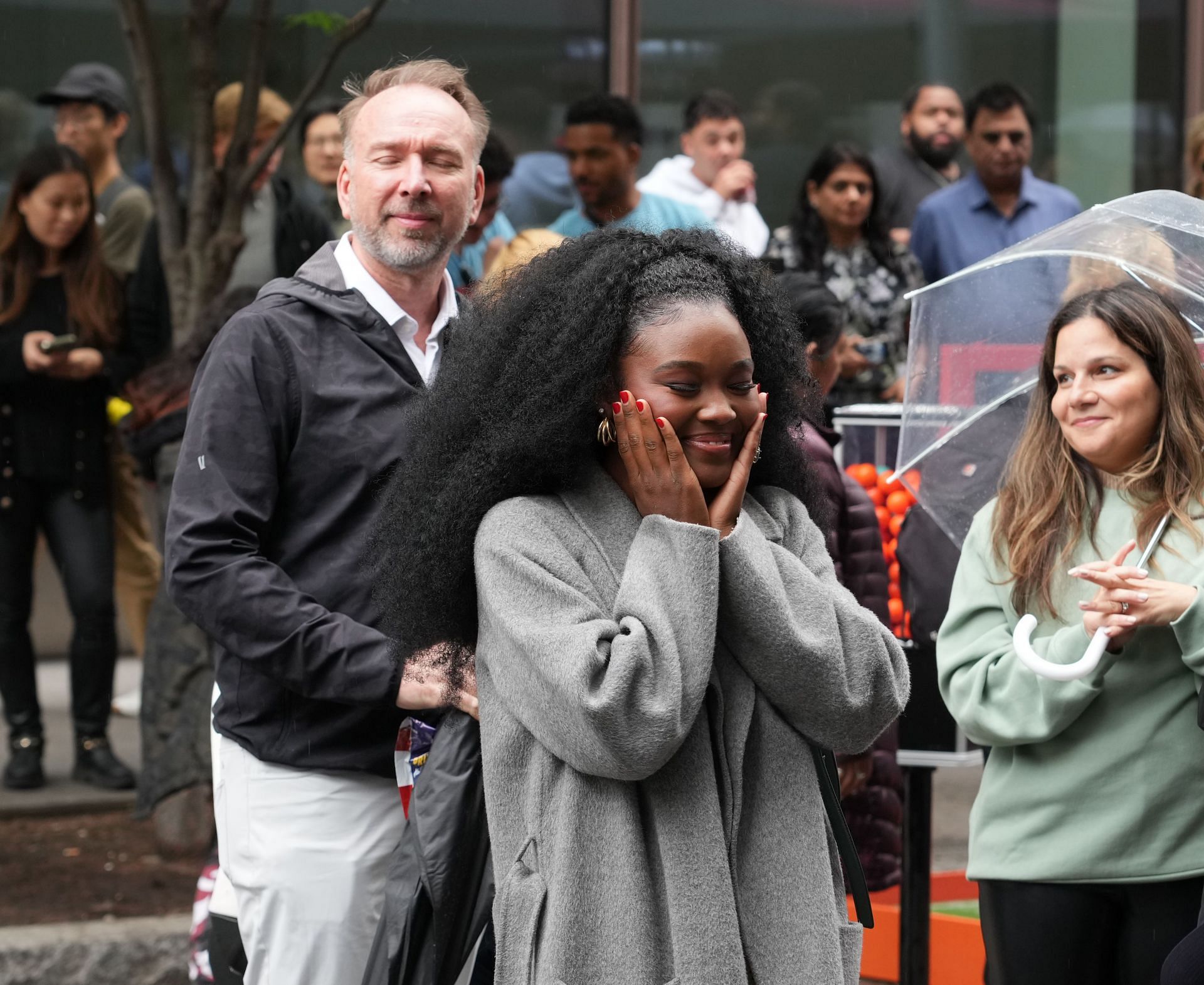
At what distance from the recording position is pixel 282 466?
3393 mm

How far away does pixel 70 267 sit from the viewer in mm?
6742

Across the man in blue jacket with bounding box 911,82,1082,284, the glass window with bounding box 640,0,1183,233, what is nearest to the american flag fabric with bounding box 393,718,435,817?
the man in blue jacket with bounding box 911,82,1082,284

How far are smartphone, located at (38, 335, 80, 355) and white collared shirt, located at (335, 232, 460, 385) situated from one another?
3194 millimetres

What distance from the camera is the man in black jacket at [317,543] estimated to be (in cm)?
326

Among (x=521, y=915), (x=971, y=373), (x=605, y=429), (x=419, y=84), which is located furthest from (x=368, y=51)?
(x=521, y=915)

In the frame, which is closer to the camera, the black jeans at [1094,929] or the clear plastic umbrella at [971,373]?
the black jeans at [1094,929]

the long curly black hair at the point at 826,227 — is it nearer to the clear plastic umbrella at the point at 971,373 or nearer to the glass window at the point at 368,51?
the glass window at the point at 368,51

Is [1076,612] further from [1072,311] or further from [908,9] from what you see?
[908,9]

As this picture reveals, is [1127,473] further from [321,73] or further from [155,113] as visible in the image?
[155,113]

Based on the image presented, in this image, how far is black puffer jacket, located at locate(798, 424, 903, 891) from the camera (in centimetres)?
453

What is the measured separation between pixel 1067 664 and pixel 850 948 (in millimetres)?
996

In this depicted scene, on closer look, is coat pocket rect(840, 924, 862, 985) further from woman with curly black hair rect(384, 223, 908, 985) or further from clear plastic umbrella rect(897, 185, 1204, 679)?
clear plastic umbrella rect(897, 185, 1204, 679)

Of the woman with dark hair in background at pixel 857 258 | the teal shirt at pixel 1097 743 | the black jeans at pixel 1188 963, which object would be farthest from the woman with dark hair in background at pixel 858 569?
the woman with dark hair in background at pixel 857 258

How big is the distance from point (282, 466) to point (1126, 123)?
8.67 meters
